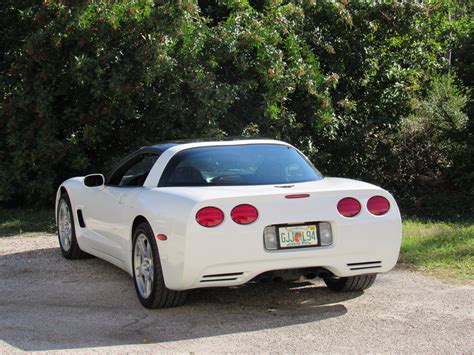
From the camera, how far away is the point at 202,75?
11531mm

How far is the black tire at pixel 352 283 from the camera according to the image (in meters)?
6.61

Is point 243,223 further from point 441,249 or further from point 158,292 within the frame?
point 441,249

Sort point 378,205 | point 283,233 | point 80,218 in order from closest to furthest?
point 283,233
point 378,205
point 80,218

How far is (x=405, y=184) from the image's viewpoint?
15289mm

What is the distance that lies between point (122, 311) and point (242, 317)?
1.00 metres

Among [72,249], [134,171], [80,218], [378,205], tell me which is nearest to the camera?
[378,205]

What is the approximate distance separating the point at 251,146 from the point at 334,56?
731cm

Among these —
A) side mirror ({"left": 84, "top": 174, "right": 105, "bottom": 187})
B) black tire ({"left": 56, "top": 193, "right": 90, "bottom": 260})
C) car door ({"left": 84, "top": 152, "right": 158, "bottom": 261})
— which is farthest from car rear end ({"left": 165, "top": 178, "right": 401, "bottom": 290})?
black tire ({"left": 56, "top": 193, "right": 90, "bottom": 260})

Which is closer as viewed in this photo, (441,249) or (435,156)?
(441,249)

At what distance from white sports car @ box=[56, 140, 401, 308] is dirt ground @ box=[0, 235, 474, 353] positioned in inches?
10.7

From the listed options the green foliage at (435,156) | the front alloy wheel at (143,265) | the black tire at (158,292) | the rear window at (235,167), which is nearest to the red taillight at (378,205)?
the rear window at (235,167)

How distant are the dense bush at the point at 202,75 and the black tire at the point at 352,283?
5281mm

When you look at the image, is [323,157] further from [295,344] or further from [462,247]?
[295,344]

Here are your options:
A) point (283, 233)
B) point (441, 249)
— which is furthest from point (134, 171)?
point (441, 249)
